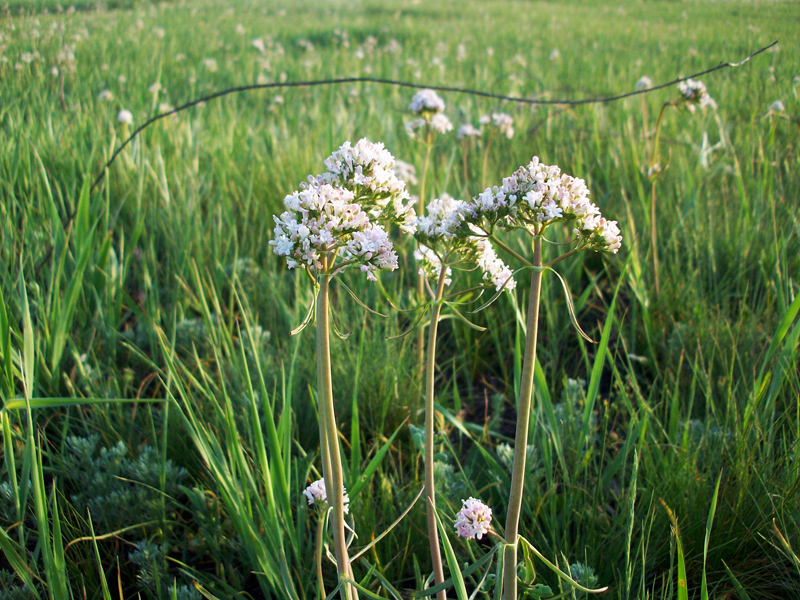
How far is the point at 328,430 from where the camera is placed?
90 cm

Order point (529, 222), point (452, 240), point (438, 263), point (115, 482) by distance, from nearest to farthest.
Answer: point (529, 222)
point (452, 240)
point (438, 263)
point (115, 482)

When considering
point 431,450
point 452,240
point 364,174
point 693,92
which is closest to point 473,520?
point 431,450

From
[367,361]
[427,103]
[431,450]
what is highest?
[427,103]

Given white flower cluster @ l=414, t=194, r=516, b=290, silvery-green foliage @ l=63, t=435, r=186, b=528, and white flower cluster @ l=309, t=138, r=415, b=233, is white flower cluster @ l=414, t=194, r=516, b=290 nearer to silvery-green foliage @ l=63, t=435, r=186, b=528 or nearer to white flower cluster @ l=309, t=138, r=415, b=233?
white flower cluster @ l=309, t=138, r=415, b=233

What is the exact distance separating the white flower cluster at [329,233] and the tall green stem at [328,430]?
6cm

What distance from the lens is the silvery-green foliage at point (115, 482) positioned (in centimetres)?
139

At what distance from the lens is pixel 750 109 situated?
3467 mm

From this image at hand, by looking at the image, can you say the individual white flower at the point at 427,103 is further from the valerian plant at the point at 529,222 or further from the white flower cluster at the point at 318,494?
the white flower cluster at the point at 318,494

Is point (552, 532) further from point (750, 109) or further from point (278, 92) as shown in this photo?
point (278, 92)

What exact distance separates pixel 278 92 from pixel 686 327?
4908 mm

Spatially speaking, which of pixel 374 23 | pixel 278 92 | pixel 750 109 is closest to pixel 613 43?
pixel 750 109

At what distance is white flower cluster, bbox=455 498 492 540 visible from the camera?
0.94 meters

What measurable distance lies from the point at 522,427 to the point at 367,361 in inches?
40.8

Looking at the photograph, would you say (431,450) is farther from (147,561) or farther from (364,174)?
(147,561)
